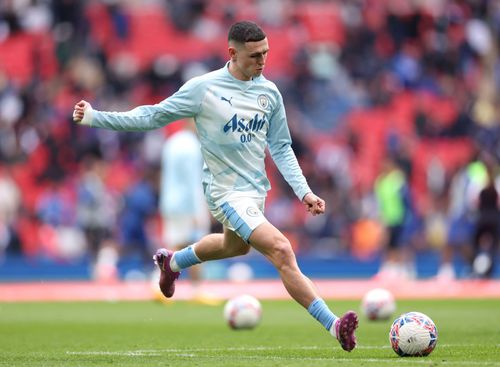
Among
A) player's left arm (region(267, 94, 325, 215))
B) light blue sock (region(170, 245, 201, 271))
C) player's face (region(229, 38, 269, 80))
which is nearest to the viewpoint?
player's face (region(229, 38, 269, 80))

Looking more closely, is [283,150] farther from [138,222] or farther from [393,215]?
[138,222]

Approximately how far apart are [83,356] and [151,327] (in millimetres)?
3780

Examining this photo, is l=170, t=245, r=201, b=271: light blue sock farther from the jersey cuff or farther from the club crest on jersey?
the jersey cuff

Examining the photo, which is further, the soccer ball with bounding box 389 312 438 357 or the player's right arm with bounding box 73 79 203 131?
the player's right arm with bounding box 73 79 203 131

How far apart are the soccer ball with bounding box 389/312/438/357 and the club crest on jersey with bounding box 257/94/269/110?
2143mm

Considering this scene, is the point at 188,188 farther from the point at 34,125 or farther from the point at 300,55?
the point at 300,55

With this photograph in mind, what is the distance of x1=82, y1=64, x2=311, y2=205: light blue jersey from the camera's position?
9.79 meters

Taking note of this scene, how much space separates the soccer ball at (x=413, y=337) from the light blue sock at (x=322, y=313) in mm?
531

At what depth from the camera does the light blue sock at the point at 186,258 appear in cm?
1092

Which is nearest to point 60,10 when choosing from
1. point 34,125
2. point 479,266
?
point 34,125

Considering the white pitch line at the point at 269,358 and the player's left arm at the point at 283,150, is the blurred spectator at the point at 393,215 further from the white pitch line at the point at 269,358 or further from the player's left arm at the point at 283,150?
the player's left arm at the point at 283,150

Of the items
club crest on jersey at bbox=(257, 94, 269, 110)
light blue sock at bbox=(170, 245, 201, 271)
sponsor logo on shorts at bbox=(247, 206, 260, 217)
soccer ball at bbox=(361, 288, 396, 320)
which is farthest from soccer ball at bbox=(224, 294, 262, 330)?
club crest on jersey at bbox=(257, 94, 269, 110)

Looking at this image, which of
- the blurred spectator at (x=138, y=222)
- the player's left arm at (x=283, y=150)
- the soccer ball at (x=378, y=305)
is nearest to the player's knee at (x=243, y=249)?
the player's left arm at (x=283, y=150)

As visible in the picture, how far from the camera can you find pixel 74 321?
14641 millimetres
